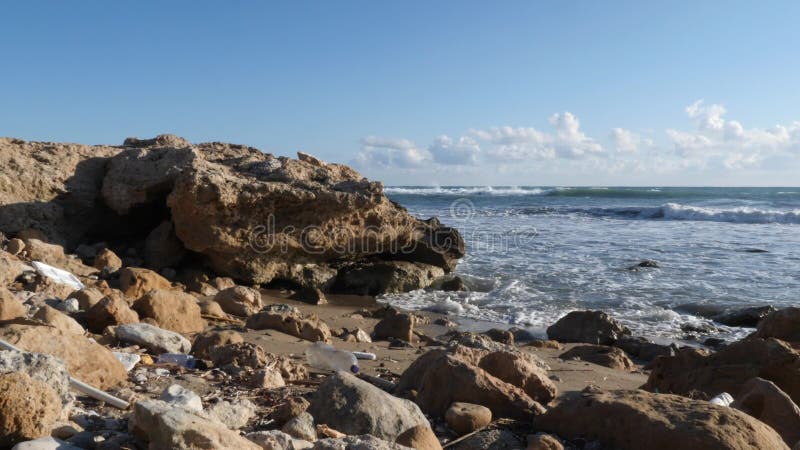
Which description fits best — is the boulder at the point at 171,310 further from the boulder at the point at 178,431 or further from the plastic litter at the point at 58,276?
the boulder at the point at 178,431

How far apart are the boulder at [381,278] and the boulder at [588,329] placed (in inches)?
123

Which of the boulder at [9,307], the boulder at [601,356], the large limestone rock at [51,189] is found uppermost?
the large limestone rock at [51,189]

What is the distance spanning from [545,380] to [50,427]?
7.61 feet

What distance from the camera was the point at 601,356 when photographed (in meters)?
5.52

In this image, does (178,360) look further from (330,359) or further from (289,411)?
(289,411)

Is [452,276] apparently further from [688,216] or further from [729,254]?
[688,216]

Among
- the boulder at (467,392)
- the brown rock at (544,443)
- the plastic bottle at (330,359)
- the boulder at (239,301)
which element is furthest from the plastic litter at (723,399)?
the boulder at (239,301)

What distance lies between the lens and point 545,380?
3309mm

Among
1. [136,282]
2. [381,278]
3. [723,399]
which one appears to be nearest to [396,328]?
[136,282]

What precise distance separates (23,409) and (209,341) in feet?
6.62

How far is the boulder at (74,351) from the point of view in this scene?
9.08ft

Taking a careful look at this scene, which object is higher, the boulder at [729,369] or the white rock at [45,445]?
the white rock at [45,445]

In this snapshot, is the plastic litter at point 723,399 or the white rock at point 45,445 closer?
the white rock at point 45,445

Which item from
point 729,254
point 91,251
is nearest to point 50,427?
point 91,251
